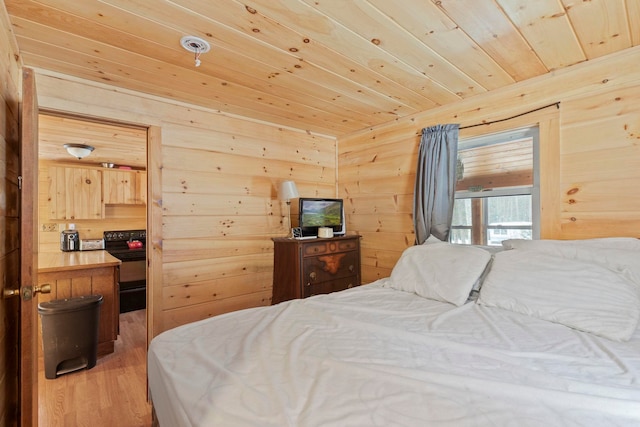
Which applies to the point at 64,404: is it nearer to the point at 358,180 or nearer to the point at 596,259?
the point at 358,180

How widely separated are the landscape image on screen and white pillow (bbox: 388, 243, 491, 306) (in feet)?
3.23

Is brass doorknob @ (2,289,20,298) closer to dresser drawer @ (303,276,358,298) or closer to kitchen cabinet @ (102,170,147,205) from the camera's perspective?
dresser drawer @ (303,276,358,298)

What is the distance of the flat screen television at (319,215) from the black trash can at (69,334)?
1.89m

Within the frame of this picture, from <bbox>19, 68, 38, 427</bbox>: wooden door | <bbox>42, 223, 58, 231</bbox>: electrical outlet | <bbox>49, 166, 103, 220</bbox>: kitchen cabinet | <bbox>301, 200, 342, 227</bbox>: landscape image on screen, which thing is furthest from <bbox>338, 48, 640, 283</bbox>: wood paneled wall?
<bbox>42, 223, 58, 231</bbox>: electrical outlet

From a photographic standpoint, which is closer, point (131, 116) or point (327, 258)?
point (131, 116)

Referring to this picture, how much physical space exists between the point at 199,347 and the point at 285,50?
1541mm

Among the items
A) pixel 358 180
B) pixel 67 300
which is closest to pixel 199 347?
pixel 67 300

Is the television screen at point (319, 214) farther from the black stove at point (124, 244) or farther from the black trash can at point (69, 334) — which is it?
the black stove at point (124, 244)

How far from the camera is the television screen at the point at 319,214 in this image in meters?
2.79

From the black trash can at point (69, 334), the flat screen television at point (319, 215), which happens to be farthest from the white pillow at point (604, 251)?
the black trash can at point (69, 334)

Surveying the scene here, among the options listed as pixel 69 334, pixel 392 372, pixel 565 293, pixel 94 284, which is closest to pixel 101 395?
pixel 69 334

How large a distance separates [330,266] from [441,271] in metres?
1.09

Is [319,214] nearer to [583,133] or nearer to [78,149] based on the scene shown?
[583,133]

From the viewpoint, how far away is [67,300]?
254 centimetres
